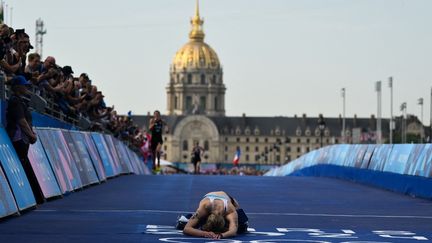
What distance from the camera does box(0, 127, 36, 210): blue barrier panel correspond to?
48.6 ft

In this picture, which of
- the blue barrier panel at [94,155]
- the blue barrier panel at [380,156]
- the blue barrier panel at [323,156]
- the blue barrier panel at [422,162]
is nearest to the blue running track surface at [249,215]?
the blue barrier panel at [422,162]

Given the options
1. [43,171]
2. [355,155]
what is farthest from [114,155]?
[43,171]

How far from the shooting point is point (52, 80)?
874 inches

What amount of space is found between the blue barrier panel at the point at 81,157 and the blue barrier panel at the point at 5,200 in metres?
6.74

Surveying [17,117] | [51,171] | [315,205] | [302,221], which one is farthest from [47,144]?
[302,221]

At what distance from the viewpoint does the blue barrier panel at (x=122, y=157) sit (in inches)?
1317

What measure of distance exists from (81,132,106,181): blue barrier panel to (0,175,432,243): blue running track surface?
3.82ft

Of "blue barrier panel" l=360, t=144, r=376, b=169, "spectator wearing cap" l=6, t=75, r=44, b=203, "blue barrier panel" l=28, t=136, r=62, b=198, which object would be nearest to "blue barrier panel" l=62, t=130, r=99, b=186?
"blue barrier panel" l=28, t=136, r=62, b=198

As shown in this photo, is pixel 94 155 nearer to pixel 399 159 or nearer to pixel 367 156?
pixel 399 159

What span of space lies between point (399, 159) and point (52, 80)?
24.7ft

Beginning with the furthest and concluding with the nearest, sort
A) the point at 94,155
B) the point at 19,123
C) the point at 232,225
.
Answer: the point at 94,155, the point at 19,123, the point at 232,225

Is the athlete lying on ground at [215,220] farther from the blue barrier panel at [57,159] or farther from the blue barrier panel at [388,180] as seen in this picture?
the blue barrier panel at [388,180]

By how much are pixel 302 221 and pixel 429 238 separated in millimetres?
2669

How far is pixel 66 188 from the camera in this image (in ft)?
63.9
